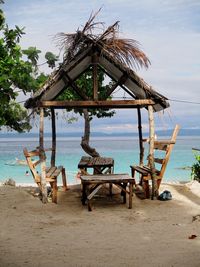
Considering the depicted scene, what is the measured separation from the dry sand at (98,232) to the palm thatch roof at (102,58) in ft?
8.78

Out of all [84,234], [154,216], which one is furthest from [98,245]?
[154,216]

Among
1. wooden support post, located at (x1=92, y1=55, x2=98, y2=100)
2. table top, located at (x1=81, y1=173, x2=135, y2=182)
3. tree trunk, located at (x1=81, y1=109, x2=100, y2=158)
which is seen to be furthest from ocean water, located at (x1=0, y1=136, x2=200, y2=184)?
wooden support post, located at (x1=92, y1=55, x2=98, y2=100)

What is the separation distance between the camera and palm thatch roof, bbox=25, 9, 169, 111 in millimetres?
10367

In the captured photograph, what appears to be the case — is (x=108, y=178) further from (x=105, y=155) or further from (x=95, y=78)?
(x=105, y=155)

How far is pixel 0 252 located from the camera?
5.90m

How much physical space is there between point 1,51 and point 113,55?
3.12m

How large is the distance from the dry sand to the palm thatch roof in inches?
105

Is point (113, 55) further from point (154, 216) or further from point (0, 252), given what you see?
point (0, 252)

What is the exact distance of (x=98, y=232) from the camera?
7.47 metres

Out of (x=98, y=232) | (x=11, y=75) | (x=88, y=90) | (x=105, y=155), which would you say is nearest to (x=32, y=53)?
(x=88, y=90)

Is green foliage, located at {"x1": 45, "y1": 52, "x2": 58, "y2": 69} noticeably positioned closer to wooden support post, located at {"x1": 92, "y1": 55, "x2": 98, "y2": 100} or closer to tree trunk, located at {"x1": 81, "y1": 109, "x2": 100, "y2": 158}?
tree trunk, located at {"x1": 81, "y1": 109, "x2": 100, "y2": 158}

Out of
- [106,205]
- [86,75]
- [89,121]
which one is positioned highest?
[86,75]

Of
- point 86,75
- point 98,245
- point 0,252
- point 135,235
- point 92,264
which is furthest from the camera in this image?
point 86,75

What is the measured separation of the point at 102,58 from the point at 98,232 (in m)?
4.82
